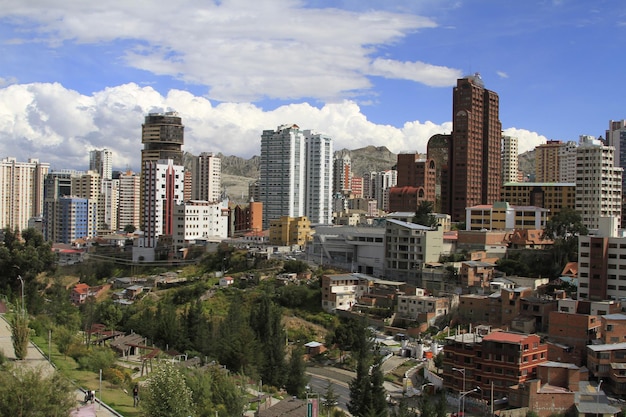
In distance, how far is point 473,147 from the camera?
49625 millimetres

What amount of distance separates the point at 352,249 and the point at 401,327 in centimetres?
930

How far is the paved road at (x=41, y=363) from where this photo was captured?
12244 millimetres

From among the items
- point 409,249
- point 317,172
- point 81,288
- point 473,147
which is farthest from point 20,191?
point 409,249

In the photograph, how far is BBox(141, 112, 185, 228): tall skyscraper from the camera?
71.8 m

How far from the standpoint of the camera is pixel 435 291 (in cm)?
3136

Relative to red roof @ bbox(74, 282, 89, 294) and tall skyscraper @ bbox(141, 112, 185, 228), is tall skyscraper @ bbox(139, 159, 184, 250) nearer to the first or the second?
red roof @ bbox(74, 282, 89, 294)

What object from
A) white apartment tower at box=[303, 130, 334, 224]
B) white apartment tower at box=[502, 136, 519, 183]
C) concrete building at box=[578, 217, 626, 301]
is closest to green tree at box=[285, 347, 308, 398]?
concrete building at box=[578, 217, 626, 301]

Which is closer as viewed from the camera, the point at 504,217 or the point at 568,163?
the point at 504,217

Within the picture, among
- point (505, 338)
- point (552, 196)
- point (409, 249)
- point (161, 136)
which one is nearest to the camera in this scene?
point (505, 338)

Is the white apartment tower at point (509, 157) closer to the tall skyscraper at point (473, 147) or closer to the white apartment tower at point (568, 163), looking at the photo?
the white apartment tower at point (568, 163)

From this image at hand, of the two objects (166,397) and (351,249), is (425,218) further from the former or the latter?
(166,397)

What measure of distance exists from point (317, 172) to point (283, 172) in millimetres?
2664

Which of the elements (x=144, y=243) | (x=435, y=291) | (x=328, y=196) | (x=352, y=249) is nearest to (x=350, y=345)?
(x=435, y=291)

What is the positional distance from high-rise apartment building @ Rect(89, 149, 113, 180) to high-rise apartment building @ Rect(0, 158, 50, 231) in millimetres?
12189
